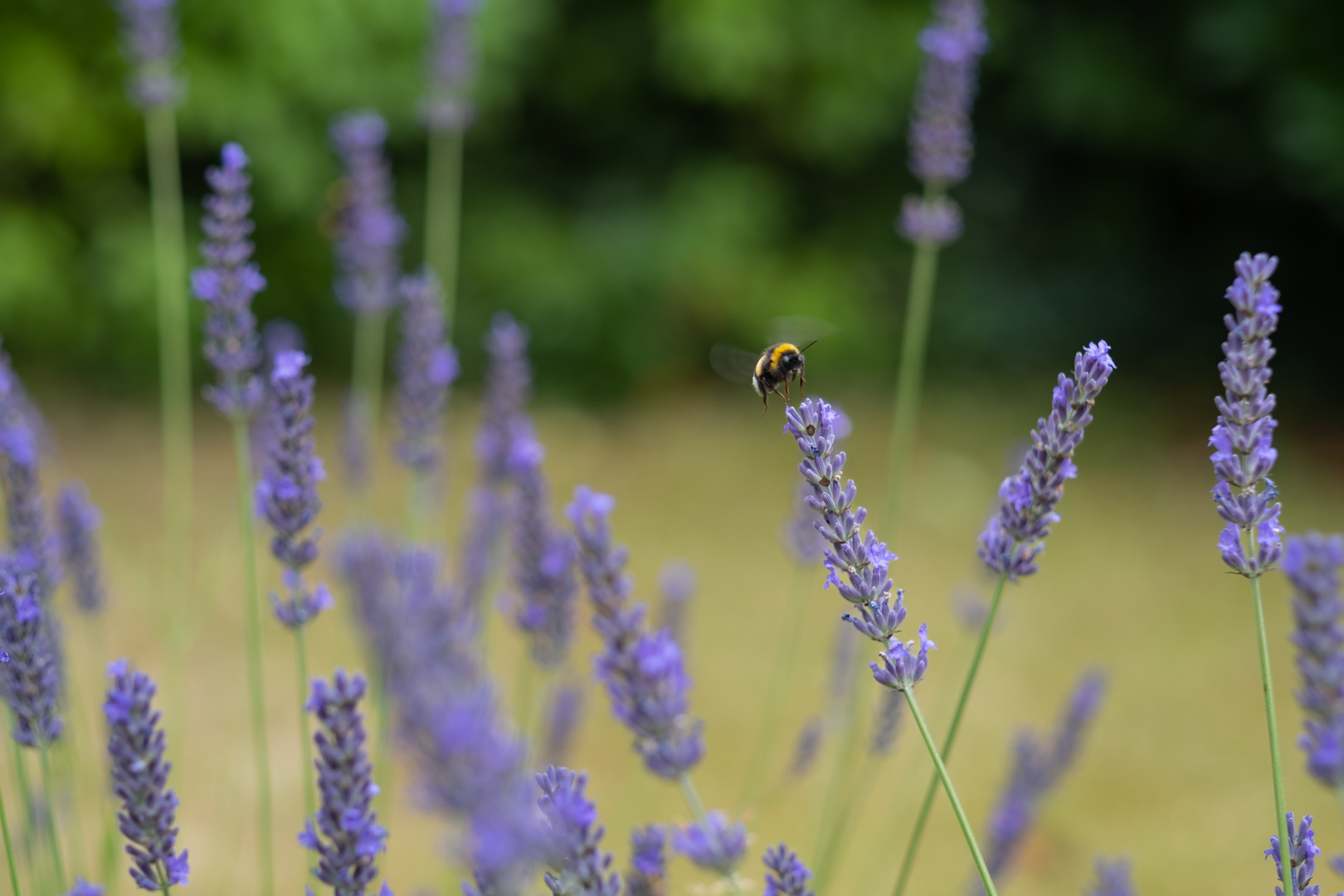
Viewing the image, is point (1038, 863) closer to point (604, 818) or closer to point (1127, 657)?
point (604, 818)

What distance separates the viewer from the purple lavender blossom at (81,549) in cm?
189

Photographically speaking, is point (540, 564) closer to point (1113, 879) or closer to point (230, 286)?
point (230, 286)

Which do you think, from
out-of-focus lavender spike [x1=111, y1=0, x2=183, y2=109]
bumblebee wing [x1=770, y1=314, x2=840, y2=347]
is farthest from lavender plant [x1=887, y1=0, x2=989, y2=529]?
out-of-focus lavender spike [x1=111, y1=0, x2=183, y2=109]

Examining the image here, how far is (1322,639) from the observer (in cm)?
88

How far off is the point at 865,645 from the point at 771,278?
183 inches

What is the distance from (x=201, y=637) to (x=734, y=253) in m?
3.54

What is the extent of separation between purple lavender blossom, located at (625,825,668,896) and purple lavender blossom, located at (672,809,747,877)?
39mm

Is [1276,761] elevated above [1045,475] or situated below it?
below

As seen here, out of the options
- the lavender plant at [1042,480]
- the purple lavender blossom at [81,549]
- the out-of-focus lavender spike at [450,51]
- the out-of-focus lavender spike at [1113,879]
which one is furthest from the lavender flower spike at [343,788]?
the out-of-focus lavender spike at [450,51]

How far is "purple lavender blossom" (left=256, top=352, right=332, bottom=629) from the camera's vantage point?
1.26 m

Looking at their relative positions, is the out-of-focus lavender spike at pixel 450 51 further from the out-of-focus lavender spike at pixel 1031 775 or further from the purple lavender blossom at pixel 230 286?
the out-of-focus lavender spike at pixel 1031 775

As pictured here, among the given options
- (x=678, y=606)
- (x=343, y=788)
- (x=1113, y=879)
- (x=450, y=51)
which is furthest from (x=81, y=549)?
(x=1113, y=879)

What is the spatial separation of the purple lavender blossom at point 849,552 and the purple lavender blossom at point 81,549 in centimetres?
140

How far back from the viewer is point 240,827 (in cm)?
309
